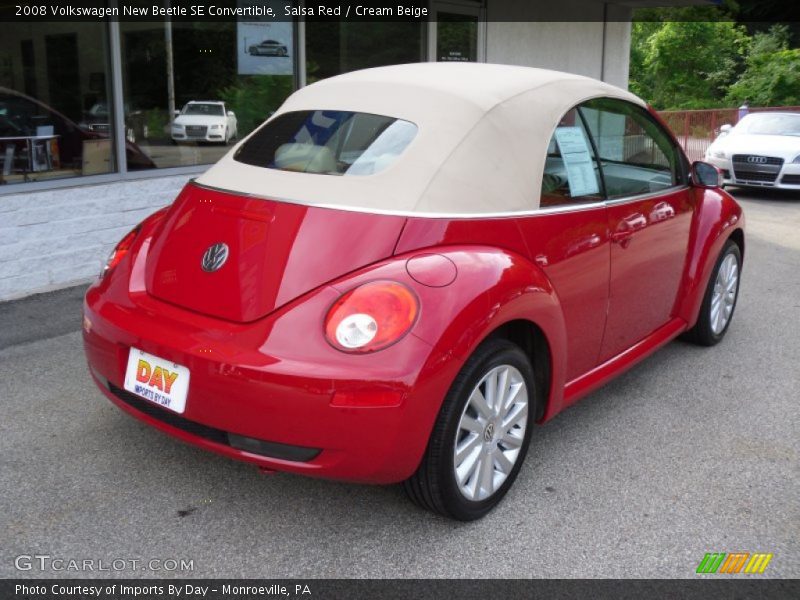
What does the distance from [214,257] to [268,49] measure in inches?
223

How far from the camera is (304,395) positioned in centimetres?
261

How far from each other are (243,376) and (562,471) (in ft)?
5.04

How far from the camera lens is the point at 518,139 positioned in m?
3.36

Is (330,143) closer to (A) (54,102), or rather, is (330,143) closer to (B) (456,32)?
(A) (54,102)

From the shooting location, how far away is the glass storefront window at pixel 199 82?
276 inches

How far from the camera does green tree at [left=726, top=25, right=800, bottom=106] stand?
34.6 metres

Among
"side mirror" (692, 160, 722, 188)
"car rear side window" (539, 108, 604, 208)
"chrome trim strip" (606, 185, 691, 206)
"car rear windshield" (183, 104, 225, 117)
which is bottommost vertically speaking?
"chrome trim strip" (606, 185, 691, 206)

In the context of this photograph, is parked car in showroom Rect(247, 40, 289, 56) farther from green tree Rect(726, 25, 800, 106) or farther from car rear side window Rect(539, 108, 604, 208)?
green tree Rect(726, 25, 800, 106)

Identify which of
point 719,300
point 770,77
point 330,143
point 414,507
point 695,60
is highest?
point 695,60

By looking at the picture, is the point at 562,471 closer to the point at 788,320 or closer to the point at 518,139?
the point at 518,139

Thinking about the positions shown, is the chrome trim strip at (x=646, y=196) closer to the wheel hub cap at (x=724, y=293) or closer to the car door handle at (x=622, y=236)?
the car door handle at (x=622, y=236)

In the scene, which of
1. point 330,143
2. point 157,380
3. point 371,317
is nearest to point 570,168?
point 330,143

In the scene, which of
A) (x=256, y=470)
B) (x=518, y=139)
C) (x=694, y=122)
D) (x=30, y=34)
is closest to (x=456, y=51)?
(x=30, y=34)

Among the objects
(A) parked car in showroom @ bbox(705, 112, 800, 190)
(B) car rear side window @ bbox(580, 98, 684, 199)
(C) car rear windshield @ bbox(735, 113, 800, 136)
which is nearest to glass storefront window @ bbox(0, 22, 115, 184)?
(B) car rear side window @ bbox(580, 98, 684, 199)
